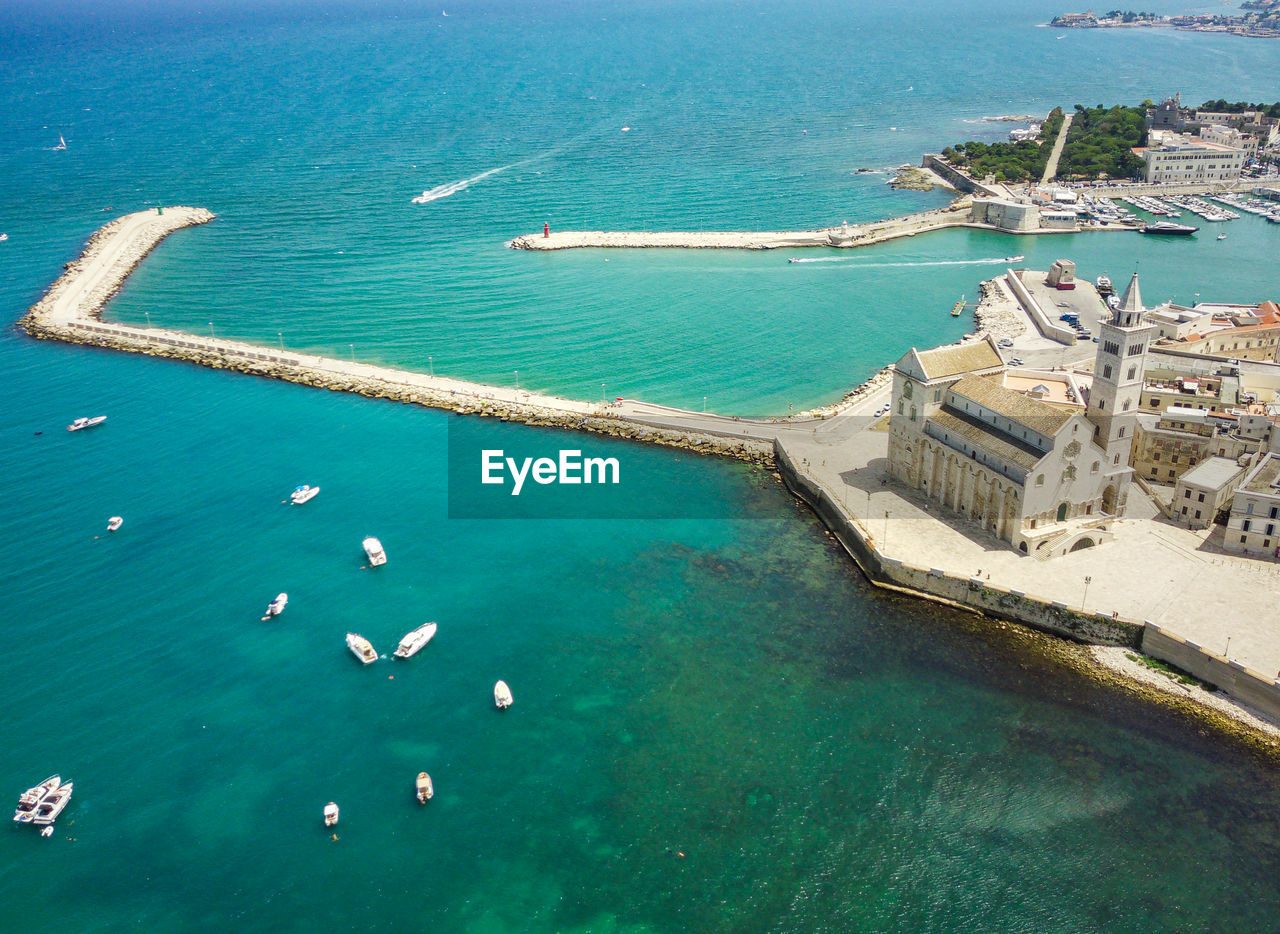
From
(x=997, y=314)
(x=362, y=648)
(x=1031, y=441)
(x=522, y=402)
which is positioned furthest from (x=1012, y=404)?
(x=997, y=314)

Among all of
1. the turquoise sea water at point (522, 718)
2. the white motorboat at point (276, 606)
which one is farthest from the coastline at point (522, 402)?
the white motorboat at point (276, 606)

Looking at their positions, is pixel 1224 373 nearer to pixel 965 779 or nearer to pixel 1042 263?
pixel 965 779

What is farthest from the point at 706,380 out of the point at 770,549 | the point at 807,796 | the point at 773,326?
the point at 807,796

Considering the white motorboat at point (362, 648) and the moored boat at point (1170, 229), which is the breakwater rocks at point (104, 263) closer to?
the white motorboat at point (362, 648)

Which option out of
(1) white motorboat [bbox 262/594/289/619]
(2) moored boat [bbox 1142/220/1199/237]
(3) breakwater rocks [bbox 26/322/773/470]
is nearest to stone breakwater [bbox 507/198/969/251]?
(2) moored boat [bbox 1142/220/1199/237]

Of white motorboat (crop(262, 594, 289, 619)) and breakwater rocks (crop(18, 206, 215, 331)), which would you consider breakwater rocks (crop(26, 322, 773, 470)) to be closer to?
breakwater rocks (crop(18, 206, 215, 331))

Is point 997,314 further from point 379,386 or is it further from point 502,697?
point 502,697
